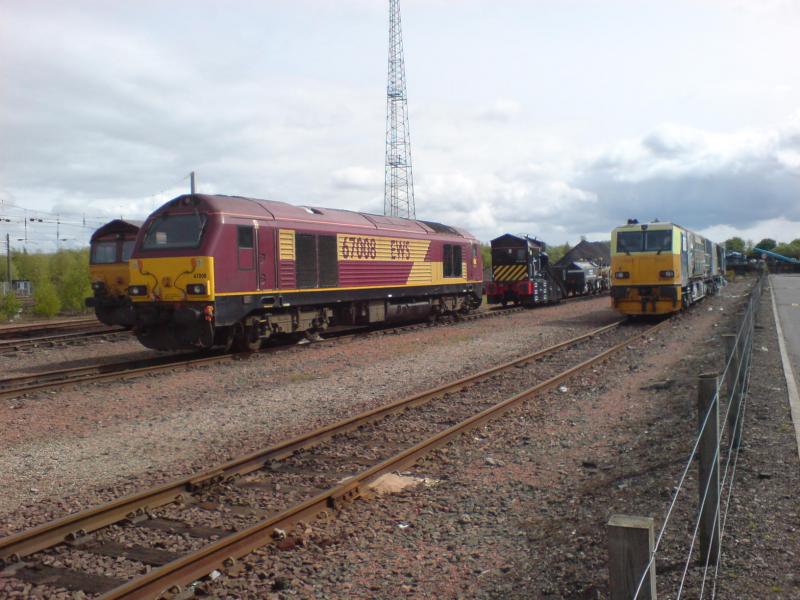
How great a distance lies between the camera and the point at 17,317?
29453 mm

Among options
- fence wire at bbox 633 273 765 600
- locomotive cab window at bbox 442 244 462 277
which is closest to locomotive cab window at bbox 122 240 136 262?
locomotive cab window at bbox 442 244 462 277

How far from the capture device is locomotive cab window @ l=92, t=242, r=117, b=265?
22016mm

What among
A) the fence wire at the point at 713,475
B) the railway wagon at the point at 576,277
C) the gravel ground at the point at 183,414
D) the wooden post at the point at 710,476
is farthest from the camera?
the railway wagon at the point at 576,277

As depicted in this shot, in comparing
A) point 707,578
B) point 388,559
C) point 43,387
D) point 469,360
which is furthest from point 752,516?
point 43,387

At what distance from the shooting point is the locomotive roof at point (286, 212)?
1380 cm

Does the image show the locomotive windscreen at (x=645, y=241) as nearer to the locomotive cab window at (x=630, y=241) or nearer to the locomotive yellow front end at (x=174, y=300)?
the locomotive cab window at (x=630, y=241)

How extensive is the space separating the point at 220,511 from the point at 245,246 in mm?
8904

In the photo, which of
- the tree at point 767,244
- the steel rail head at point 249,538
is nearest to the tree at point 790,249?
the tree at point 767,244

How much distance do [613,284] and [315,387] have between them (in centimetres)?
1319

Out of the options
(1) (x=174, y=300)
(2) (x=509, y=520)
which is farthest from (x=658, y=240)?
(2) (x=509, y=520)

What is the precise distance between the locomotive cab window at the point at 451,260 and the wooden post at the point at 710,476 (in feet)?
59.5

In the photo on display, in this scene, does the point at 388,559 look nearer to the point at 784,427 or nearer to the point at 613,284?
the point at 784,427

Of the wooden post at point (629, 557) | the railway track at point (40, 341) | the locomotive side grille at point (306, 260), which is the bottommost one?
the railway track at point (40, 341)

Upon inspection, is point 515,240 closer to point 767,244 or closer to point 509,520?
point 509,520
